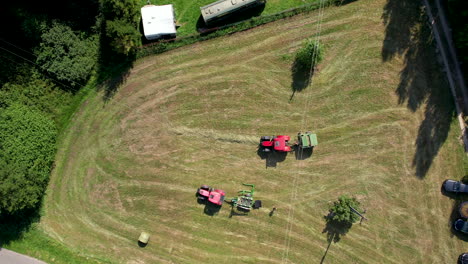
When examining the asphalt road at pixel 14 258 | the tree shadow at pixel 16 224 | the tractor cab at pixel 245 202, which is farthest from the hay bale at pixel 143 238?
the tree shadow at pixel 16 224

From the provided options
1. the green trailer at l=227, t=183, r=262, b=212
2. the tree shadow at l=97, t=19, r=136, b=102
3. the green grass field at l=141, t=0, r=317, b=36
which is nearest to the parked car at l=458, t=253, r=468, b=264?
the green trailer at l=227, t=183, r=262, b=212

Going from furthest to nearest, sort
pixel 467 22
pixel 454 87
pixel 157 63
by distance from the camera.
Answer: pixel 157 63 → pixel 454 87 → pixel 467 22

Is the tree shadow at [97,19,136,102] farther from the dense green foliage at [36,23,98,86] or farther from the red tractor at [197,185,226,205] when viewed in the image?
the red tractor at [197,185,226,205]

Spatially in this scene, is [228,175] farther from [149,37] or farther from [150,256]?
[149,37]

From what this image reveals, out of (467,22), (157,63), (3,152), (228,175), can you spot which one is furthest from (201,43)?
(467,22)

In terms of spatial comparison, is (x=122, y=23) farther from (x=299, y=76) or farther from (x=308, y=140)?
(x=308, y=140)
